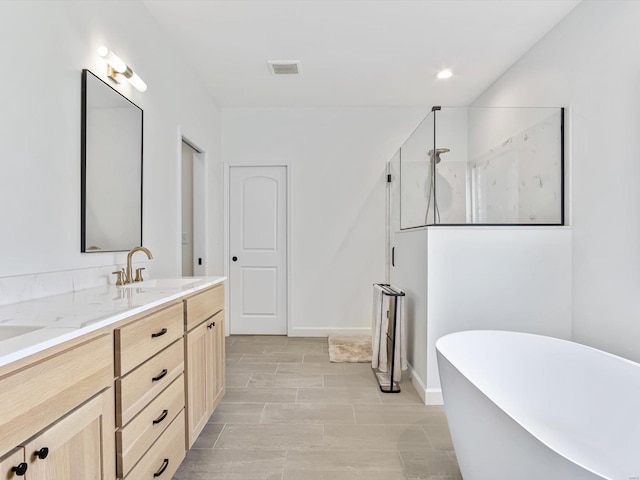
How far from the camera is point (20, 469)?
0.75 m

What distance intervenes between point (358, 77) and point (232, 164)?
174 cm

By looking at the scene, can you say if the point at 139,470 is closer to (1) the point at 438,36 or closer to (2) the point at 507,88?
(1) the point at 438,36

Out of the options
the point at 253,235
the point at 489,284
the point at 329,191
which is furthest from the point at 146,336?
the point at 329,191

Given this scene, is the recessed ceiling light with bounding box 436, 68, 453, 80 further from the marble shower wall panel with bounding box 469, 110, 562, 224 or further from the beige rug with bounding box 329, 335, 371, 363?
the beige rug with bounding box 329, 335, 371, 363

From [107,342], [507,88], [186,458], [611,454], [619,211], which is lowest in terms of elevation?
[186,458]

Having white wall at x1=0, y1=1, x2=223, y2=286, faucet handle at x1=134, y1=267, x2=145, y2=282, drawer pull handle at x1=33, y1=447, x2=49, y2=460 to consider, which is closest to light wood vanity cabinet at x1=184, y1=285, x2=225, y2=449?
faucet handle at x1=134, y1=267, x2=145, y2=282

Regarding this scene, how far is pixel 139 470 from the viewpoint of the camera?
127cm

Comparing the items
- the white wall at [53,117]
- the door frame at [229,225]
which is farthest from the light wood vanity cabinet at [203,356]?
the door frame at [229,225]

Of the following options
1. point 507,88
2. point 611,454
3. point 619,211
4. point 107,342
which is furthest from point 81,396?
point 507,88

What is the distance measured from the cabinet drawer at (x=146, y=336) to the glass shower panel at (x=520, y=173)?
79.7 inches

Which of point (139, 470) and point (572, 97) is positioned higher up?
point (572, 97)

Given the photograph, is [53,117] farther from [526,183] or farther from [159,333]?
[526,183]

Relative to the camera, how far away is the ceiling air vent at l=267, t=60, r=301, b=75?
303cm

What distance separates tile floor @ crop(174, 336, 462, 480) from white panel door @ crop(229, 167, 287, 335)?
115 centimetres
